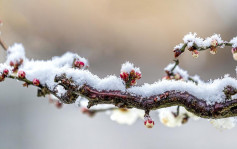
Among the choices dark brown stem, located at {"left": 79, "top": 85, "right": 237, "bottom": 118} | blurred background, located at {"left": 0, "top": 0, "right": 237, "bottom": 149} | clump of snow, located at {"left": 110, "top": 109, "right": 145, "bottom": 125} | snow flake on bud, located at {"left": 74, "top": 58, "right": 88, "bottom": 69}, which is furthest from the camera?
blurred background, located at {"left": 0, "top": 0, "right": 237, "bottom": 149}

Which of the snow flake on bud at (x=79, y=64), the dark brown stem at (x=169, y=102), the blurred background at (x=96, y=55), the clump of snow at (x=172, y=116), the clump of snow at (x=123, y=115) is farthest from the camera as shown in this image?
the blurred background at (x=96, y=55)

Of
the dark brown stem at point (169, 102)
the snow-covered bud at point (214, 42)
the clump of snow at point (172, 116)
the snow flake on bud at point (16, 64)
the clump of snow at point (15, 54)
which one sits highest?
the clump of snow at point (15, 54)

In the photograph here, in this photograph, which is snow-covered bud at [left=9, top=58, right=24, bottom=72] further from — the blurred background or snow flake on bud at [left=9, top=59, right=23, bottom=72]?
the blurred background

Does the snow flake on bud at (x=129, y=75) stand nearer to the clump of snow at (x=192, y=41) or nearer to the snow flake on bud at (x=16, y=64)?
the clump of snow at (x=192, y=41)

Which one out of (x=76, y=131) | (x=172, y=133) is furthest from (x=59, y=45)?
(x=172, y=133)

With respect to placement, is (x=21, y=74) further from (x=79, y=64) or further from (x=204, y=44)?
(x=204, y=44)

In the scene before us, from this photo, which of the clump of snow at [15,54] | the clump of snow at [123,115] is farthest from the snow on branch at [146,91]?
the clump of snow at [123,115]

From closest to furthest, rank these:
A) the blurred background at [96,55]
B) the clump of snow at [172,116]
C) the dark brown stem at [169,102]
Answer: the dark brown stem at [169,102] → the clump of snow at [172,116] → the blurred background at [96,55]

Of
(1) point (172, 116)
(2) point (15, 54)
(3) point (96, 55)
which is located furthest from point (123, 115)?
(3) point (96, 55)

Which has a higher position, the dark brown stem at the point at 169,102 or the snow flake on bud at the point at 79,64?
the snow flake on bud at the point at 79,64

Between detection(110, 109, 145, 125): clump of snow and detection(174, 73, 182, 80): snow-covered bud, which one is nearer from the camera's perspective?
detection(174, 73, 182, 80): snow-covered bud

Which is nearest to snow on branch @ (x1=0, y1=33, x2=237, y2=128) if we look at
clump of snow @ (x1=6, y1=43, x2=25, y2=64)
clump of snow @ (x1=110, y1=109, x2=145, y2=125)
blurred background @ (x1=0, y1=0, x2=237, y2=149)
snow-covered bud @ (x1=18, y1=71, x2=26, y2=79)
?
snow-covered bud @ (x1=18, y1=71, x2=26, y2=79)

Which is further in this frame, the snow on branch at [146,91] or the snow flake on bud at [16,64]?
the snow flake on bud at [16,64]
